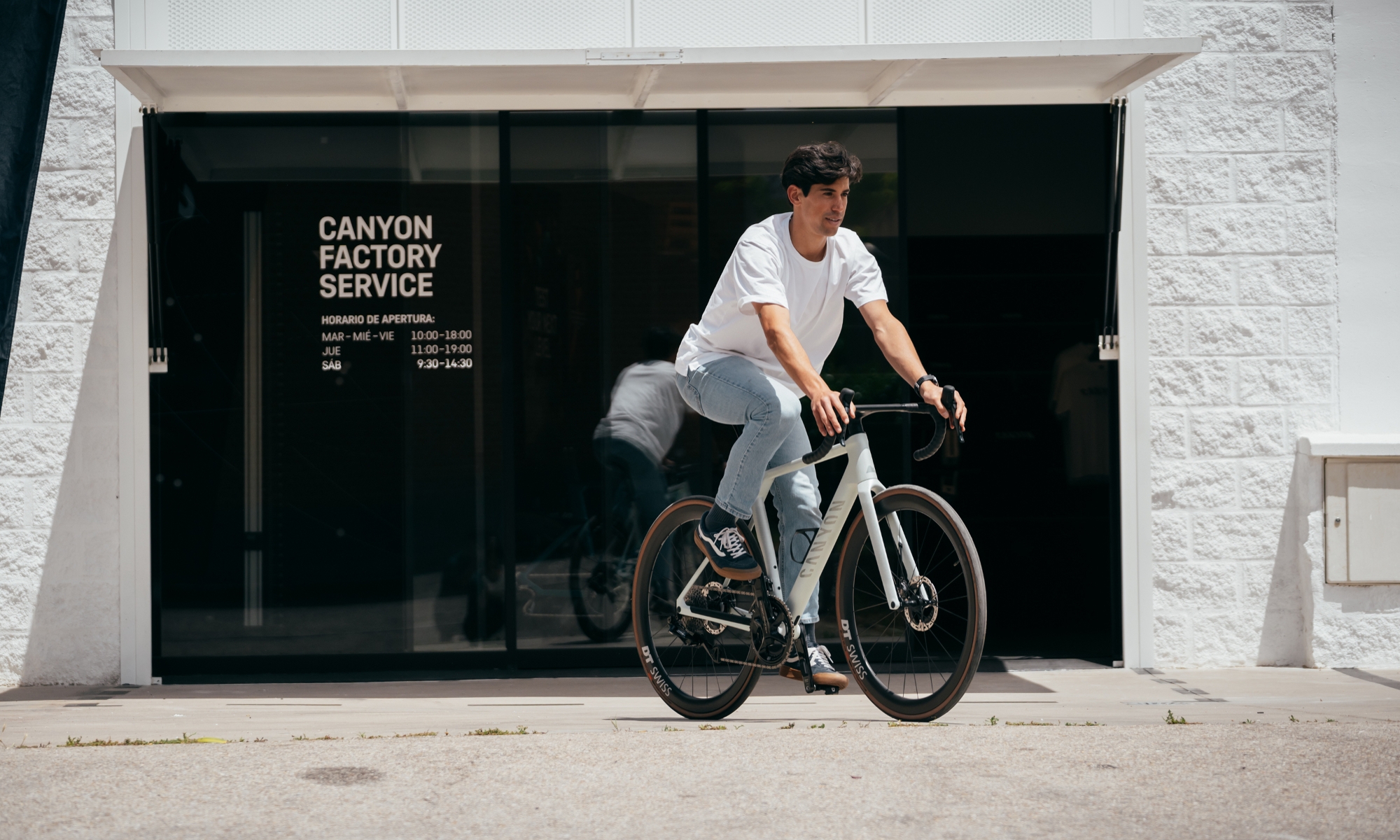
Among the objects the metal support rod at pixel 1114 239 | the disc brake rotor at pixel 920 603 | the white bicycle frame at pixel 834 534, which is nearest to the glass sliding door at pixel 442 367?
the metal support rod at pixel 1114 239

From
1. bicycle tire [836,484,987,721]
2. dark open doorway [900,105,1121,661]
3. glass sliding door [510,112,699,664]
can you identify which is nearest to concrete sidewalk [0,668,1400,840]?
bicycle tire [836,484,987,721]

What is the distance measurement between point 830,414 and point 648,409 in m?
2.73

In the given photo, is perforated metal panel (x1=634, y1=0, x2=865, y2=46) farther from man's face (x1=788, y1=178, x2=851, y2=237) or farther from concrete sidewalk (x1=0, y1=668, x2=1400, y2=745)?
concrete sidewalk (x1=0, y1=668, x2=1400, y2=745)

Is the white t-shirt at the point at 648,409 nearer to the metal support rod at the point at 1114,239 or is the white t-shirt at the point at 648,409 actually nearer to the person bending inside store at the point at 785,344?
the person bending inside store at the point at 785,344

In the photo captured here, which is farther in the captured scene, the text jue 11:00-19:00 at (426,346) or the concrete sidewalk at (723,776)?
the text jue 11:00-19:00 at (426,346)

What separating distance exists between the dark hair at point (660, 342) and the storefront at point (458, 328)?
0.02m

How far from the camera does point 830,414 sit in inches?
153

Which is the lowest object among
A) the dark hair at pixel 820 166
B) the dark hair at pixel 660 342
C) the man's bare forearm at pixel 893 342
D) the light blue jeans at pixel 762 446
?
the light blue jeans at pixel 762 446

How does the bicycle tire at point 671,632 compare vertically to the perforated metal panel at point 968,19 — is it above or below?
below

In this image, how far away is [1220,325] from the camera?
6.67 metres

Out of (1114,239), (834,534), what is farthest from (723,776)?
(1114,239)

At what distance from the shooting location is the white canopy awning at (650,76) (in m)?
5.71

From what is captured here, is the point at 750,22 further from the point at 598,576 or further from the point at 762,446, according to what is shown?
the point at 762,446

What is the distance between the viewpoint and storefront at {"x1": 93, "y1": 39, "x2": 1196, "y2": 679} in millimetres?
6449
